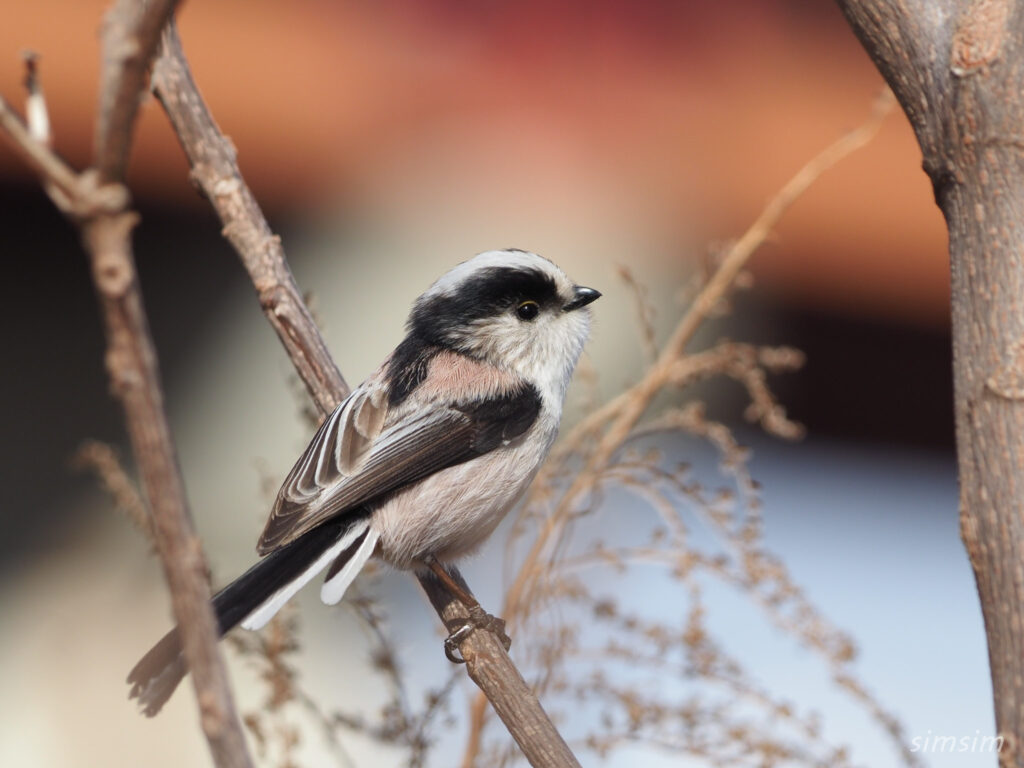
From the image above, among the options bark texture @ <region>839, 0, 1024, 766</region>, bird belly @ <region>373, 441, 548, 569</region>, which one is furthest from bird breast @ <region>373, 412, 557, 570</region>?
bark texture @ <region>839, 0, 1024, 766</region>

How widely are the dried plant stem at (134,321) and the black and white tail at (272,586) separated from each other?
463 mm

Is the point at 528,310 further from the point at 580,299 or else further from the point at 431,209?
the point at 431,209

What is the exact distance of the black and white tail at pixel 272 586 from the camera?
3.92 feet

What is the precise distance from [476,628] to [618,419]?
0.38 m

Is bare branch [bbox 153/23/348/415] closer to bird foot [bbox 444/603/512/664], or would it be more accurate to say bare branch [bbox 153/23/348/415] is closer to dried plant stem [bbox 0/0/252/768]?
bird foot [bbox 444/603/512/664]

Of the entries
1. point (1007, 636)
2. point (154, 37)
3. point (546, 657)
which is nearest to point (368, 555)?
point (546, 657)

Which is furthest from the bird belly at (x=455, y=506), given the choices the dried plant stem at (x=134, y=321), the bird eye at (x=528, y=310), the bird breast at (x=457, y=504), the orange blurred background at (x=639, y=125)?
the orange blurred background at (x=639, y=125)

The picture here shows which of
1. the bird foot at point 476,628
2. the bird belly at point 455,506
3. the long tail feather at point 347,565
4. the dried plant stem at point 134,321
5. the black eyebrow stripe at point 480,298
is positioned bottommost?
the bird foot at point 476,628

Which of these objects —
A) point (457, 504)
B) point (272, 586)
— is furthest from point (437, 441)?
point (272, 586)

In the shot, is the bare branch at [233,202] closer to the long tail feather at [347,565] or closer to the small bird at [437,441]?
the small bird at [437,441]

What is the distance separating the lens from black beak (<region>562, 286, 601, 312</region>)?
215 centimetres

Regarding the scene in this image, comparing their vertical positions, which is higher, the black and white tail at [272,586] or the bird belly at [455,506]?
the black and white tail at [272,586]

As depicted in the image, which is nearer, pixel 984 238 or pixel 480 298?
pixel 984 238

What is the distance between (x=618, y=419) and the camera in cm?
174
